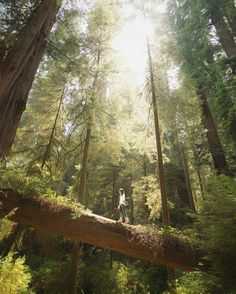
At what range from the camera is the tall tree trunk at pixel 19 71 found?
455cm

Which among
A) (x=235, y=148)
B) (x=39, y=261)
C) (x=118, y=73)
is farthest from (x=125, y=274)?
(x=118, y=73)

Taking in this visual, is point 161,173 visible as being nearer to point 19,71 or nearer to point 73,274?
point 73,274

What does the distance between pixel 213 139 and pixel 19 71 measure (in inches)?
411

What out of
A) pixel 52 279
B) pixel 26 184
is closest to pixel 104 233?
pixel 26 184

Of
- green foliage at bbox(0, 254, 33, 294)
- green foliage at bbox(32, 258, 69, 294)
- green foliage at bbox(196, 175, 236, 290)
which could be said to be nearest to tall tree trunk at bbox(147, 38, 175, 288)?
green foliage at bbox(196, 175, 236, 290)

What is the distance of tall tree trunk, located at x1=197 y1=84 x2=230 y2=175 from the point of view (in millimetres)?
11711

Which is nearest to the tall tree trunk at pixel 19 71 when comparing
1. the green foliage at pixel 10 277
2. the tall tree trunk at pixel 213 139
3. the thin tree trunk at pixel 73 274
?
the green foliage at pixel 10 277

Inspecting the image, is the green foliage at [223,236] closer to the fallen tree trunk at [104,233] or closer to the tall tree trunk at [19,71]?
the fallen tree trunk at [104,233]

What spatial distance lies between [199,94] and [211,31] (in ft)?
12.6

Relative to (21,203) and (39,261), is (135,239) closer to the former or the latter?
(21,203)

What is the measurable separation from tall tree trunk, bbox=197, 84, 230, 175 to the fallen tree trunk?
5121 millimetres

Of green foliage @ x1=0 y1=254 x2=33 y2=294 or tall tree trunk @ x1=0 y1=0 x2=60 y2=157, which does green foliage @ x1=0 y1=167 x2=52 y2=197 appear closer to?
green foliage @ x1=0 y1=254 x2=33 y2=294

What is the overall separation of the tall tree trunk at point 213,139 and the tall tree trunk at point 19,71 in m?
8.98

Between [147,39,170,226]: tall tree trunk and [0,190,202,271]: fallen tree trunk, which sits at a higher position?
[147,39,170,226]: tall tree trunk
